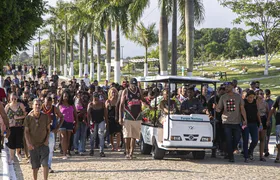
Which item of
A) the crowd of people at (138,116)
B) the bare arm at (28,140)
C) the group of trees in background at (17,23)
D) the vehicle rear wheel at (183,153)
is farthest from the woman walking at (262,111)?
the group of trees in background at (17,23)

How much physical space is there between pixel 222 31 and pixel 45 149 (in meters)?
145

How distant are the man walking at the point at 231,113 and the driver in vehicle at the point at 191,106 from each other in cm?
49

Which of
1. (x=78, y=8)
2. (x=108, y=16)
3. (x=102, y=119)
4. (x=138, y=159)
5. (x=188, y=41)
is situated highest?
(x=78, y=8)

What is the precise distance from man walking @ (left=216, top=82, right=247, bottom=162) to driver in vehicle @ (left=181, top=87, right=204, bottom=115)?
495 millimetres

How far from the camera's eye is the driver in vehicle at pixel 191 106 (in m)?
12.5

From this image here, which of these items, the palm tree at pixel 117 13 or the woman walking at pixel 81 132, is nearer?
the woman walking at pixel 81 132

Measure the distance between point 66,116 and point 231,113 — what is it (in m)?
4.09

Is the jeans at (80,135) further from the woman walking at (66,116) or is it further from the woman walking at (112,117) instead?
the woman walking at (112,117)

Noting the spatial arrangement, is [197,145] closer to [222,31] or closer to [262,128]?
[262,128]

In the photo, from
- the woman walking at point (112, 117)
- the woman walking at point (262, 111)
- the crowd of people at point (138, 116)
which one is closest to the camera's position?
the crowd of people at point (138, 116)

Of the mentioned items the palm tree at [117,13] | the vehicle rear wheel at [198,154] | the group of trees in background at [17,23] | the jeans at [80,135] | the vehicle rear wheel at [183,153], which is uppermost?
the palm tree at [117,13]

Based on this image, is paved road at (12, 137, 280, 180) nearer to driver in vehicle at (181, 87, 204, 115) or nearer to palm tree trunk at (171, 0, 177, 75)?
driver in vehicle at (181, 87, 204, 115)

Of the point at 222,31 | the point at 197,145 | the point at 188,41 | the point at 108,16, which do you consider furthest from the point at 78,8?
the point at 222,31

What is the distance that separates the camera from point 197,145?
12.0 meters
